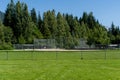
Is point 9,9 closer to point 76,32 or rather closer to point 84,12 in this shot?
point 76,32

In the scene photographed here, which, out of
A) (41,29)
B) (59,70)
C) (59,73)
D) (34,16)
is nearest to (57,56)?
(59,70)

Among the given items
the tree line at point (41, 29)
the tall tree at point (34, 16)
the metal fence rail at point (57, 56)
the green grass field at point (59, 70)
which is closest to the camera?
the green grass field at point (59, 70)

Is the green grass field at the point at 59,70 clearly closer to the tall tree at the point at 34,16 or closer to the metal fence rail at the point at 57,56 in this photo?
the metal fence rail at the point at 57,56

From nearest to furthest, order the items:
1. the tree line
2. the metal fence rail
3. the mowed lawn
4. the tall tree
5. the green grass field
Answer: the mowed lawn, the green grass field, the metal fence rail, the tree line, the tall tree

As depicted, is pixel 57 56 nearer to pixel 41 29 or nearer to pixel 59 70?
pixel 59 70

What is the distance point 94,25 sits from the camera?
472ft

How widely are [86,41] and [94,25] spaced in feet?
82.2

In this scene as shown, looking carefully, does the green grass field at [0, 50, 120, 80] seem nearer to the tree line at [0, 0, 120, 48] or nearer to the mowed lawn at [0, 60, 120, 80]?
the mowed lawn at [0, 60, 120, 80]

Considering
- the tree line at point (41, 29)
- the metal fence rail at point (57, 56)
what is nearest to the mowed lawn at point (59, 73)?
the metal fence rail at point (57, 56)

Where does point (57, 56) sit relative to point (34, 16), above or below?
below

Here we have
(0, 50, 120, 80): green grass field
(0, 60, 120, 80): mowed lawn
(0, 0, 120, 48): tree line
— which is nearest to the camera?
(0, 60, 120, 80): mowed lawn

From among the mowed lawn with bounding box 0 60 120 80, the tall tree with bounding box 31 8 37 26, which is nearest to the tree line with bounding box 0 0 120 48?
the tall tree with bounding box 31 8 37 26

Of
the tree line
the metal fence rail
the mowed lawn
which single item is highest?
the tree line

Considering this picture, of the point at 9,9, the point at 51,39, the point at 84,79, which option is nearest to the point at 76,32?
the point at 51,39
